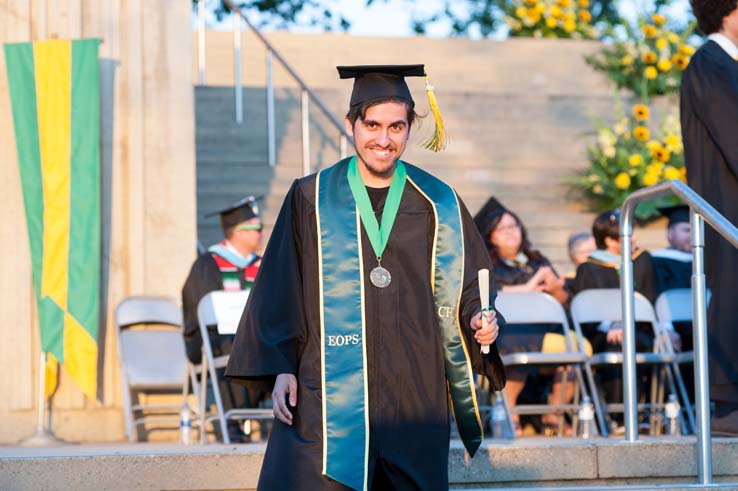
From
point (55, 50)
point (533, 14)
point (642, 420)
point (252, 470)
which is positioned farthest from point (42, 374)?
point (533, 14)

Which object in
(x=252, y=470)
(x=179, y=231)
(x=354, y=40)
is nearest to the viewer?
(x=252, y=470)

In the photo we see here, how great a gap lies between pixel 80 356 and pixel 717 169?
3.71 m

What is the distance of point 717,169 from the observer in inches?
271

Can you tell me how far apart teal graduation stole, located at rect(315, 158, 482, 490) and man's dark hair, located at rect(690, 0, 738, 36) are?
286 centimetres

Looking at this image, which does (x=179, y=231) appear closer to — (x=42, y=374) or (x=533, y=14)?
(x=42, y=374)

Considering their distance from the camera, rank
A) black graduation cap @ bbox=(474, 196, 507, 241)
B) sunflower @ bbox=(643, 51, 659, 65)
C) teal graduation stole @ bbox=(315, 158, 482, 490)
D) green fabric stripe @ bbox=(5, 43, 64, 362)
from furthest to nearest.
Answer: sunflower @ bbox=(643, 51, 659, 65) → black graduation cap @ bbox=(474, 196, 507, 241) → green fabric stripe @ bbox=(5, 43, 64, 362) → teal graduation stole @ bbox=(315, 158, 482, 490)

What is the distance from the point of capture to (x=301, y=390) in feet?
14.3

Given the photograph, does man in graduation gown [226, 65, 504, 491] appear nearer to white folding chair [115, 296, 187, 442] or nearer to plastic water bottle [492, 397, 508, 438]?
plastic water bottle [492, 397, 508, 438]

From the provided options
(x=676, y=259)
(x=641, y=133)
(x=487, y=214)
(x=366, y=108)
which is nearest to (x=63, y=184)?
(x=487, y=214)

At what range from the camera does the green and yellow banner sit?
8.30m

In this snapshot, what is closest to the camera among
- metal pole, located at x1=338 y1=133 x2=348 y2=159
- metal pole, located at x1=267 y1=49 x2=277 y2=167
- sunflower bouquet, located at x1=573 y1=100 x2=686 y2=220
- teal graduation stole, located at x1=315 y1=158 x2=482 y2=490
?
teal graduation stole, located at x1=315 y1=158 x2=482 y2=490

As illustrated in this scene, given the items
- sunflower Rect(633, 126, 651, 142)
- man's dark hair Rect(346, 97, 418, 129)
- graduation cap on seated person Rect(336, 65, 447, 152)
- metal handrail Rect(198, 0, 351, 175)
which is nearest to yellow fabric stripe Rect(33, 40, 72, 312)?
metal handrail Rect(198, 0, 351, 175)

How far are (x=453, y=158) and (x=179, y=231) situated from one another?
5.67 m

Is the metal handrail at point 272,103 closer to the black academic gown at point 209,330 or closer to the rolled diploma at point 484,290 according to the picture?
the black academic gown at point 209,330
